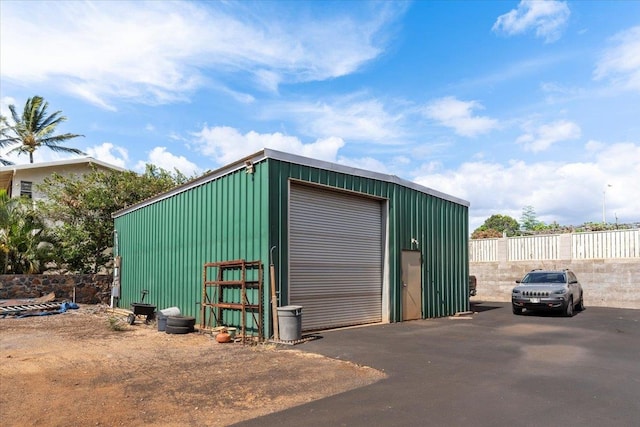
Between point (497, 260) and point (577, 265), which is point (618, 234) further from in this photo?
point (497, 260)

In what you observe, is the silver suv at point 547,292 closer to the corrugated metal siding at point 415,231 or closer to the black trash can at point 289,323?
the corrugated metal siding at point 415,231

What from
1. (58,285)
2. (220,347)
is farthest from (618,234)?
(58,285)

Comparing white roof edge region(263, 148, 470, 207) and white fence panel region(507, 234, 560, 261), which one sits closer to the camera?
white roof edge region(263, 148, 470, 207)

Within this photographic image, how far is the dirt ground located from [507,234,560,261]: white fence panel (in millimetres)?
16960

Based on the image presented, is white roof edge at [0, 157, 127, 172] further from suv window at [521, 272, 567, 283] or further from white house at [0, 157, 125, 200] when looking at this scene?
suv window at [521, 272, 567, 283]

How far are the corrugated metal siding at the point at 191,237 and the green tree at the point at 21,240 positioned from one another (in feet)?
15.2

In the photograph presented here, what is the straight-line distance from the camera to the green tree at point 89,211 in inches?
882

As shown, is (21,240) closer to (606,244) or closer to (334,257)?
(334,257)

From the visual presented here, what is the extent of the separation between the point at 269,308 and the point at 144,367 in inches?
130

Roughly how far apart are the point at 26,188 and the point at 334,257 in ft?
76.3

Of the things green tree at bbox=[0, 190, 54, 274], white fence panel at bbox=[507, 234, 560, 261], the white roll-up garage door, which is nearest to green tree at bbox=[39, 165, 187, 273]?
green tree at bbox=[0, 190, 54, 274]

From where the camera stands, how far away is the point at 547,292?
15.5 m

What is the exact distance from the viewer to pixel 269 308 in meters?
10.7

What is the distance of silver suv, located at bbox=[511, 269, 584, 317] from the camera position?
1544cm
